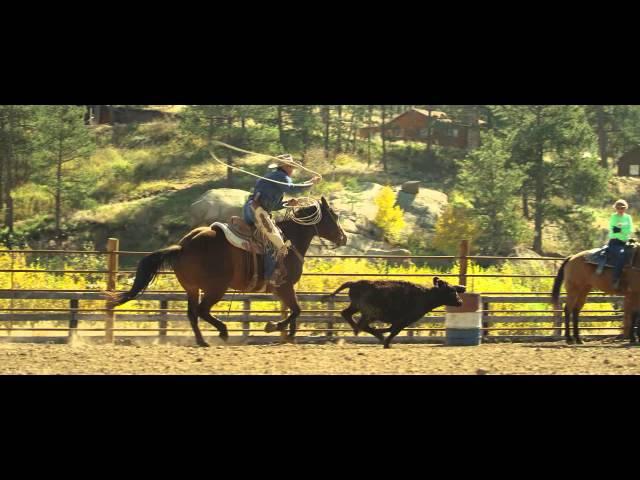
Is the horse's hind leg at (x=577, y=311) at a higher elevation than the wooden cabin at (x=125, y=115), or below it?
below

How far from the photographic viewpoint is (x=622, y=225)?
1322 cm

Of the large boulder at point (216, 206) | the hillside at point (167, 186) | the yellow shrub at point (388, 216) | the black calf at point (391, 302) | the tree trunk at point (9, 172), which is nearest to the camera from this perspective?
the black calf at point (391, 302)

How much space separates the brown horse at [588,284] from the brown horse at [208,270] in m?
4.23

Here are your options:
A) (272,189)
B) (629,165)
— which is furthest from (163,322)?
(629,165)

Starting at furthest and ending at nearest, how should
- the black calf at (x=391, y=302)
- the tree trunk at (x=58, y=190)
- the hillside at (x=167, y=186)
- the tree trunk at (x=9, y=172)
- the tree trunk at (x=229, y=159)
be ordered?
the tree trunk at (x=229, y=159) < the hillside at (x=167, y=186) < the tree trunk at (x=9, y=172) < the tree trunk at (x=58, y=190) < the black calf at (x=391, y=302)

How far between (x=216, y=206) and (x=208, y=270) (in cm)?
3010

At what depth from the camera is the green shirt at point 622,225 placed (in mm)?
13156

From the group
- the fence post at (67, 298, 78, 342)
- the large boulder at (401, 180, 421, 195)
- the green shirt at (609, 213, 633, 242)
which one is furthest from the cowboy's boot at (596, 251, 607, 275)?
the large boulder at (401, 180, 421, 195)

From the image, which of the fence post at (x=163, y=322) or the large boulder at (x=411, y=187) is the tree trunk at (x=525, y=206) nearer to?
the large boulder at (x=411, y=187)

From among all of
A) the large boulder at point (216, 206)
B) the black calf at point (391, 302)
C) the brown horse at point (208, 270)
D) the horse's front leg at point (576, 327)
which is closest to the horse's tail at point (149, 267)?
the brown horse at point (208, 270)

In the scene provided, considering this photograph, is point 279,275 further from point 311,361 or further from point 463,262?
point 463,262

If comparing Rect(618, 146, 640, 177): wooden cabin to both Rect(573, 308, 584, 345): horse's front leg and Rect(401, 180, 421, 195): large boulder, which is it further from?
Rect(573, 308, 584, 345): horse's front leg

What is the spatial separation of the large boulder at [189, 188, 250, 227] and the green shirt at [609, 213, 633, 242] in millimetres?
27302

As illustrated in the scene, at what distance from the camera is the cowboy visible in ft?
38.0
